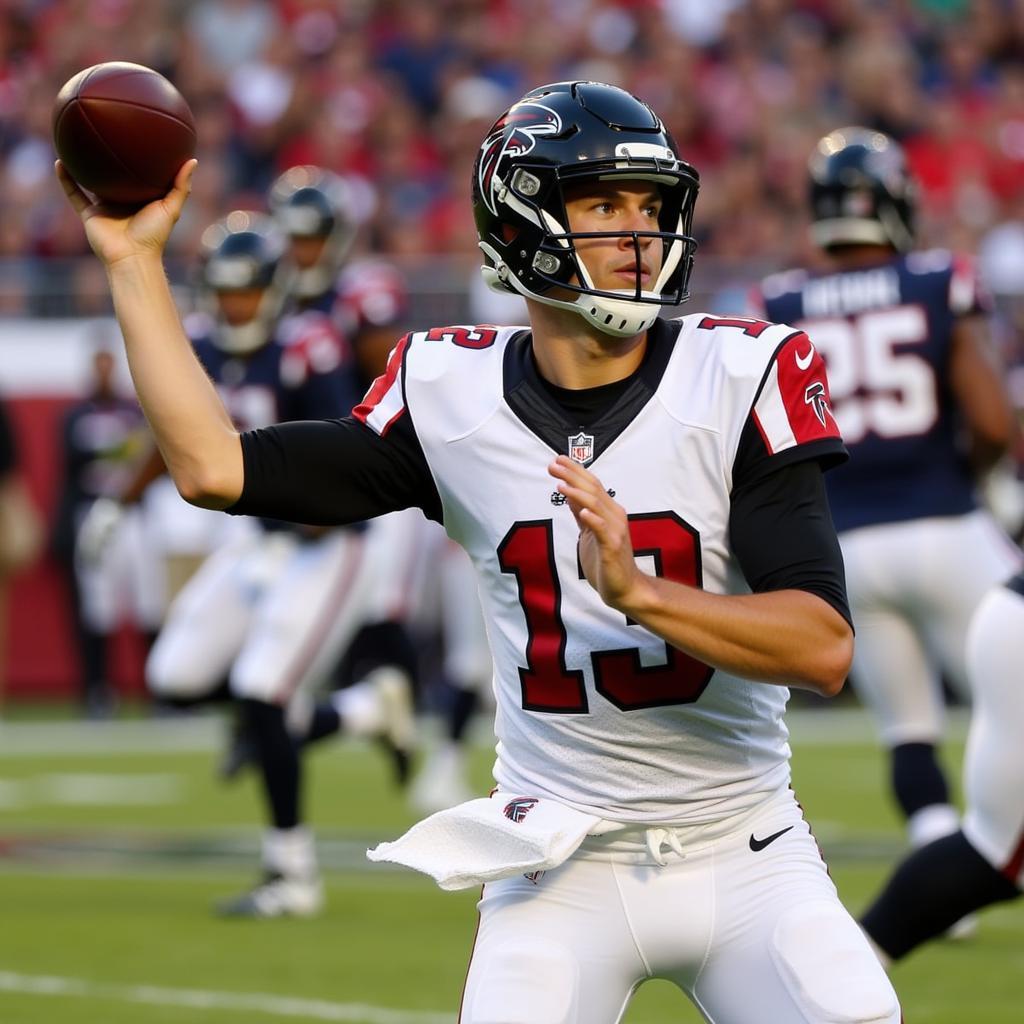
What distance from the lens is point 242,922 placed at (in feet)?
19.7

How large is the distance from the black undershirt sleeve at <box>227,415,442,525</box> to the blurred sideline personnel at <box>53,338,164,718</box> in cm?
925

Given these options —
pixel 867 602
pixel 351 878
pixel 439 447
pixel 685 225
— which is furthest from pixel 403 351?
pixel 351 878

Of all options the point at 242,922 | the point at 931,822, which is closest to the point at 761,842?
the point at 931,822

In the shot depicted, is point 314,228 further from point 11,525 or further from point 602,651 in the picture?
point 602,651

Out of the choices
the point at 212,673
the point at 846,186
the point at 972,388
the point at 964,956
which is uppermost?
the point at 846,186

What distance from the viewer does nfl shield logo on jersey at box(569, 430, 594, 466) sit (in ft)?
9.55

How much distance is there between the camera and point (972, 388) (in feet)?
18.4

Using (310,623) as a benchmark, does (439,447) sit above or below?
above

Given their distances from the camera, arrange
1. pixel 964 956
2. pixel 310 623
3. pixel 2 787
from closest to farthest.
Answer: pixel 964 956 → pixel 310 623 → pixel 2 787

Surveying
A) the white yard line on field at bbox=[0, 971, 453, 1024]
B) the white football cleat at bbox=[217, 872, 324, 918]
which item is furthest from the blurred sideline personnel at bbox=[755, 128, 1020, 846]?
the white football cleat at bbox=[217, 872, 324, 918]

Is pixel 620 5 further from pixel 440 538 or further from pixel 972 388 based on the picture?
pixel 972 388

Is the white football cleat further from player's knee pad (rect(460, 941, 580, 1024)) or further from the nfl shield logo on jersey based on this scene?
the nfl shield logo on jersey

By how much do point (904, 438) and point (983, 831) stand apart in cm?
177

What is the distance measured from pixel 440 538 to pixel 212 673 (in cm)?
292
